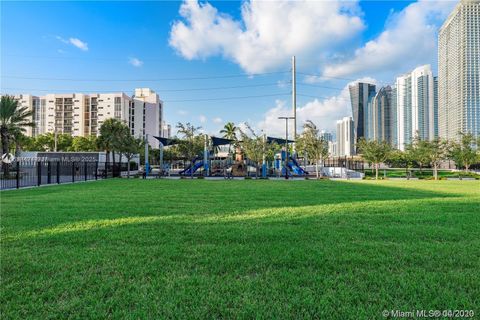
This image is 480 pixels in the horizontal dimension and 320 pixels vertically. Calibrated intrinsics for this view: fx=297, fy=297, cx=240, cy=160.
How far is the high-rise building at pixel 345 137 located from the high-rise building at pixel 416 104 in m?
20.1

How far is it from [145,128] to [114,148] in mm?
96407

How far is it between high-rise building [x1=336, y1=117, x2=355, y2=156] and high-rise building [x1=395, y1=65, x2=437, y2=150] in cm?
2011

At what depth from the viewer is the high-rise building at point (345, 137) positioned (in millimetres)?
72875

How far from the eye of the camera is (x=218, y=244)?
470 cm

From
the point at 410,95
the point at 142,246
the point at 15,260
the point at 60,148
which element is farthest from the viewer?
the point at 60,148

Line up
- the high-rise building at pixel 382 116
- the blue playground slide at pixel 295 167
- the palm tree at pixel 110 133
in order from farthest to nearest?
the high-rise building at pixel 382 116 → the blue playground slide at pixel 295 167 → the palm tree at pixel 110 133

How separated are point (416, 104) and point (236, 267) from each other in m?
53.3

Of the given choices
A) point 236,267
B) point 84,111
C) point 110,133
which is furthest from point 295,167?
point 84,111

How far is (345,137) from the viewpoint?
78.0m

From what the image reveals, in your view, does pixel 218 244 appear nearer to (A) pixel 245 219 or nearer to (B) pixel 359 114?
(A) pixel 245 219

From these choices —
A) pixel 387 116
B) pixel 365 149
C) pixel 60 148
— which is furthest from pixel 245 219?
pixel 60 148

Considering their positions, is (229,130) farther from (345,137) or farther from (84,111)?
(84,111)

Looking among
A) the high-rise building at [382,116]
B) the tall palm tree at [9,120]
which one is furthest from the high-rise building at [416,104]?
the tall palm tree at [9,120]

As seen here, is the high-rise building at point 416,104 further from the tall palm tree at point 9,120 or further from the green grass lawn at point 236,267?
the tall palm tree at point 9,120
